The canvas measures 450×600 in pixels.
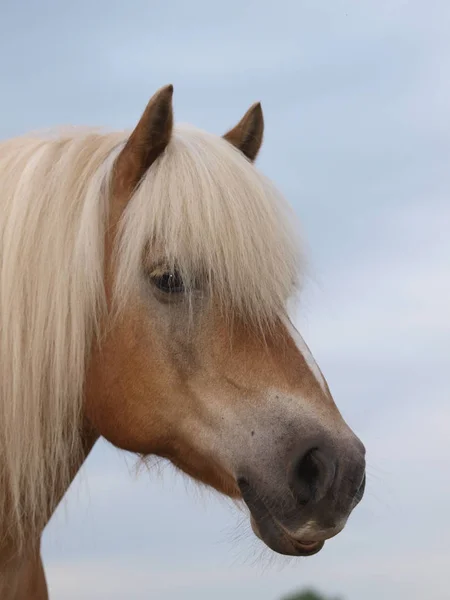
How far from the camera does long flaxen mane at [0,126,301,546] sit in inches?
155

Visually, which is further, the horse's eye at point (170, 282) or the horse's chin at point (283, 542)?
the horse's eye at point (170, 282)

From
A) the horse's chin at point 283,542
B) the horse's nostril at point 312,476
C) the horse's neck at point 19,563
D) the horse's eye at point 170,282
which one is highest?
the horse's eye at point 170,282

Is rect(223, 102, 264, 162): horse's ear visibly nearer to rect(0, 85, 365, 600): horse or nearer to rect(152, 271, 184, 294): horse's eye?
rect(0, 85, 365, 600): horse

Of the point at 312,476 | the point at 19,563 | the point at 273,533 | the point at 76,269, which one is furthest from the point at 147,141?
the point at 19,563

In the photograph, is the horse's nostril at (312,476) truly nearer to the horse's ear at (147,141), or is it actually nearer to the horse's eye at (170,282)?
the horse's eye at (170,282)

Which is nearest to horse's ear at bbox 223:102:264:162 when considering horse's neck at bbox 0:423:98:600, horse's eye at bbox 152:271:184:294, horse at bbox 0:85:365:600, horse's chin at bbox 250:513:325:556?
horse at bbox 0:85:365:600

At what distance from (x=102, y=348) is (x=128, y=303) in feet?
0.76

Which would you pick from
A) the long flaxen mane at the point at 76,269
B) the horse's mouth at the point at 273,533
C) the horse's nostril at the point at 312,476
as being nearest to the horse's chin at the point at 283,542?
the horse's mouth at the point at 273,533

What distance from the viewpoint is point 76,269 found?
13.3 ft

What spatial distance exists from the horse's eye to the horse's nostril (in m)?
0.88

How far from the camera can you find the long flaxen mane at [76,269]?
3.94 metres

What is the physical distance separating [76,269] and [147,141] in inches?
26.4

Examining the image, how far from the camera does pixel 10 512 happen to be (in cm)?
410

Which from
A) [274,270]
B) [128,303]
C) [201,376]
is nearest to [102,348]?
[128,303]
